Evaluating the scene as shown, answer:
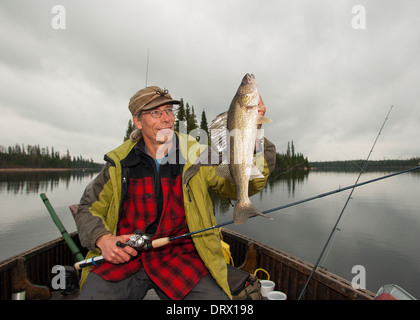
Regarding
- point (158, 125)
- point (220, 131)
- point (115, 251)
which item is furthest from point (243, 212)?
point (158, 125)

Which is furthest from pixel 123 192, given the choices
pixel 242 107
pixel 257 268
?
pixel 257 268

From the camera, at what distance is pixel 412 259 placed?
46.4 feet

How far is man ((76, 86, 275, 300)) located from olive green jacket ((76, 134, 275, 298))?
1 cm

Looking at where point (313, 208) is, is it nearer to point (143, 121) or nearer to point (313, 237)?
point (313, 237)

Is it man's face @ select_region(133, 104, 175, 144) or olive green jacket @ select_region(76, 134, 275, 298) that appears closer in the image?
olive green jacket @ select_region(76, 134, 275, 298)

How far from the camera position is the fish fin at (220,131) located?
295 centimetres

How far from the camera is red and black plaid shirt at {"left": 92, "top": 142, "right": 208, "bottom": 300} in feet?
10.7

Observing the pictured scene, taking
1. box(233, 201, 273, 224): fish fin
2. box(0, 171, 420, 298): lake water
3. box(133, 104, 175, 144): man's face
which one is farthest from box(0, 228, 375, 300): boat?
box(0, 171, 420, 298): lake water

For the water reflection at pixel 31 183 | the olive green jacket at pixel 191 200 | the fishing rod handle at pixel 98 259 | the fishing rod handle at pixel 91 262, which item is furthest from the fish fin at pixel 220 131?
the water reflection at pixel 31 183

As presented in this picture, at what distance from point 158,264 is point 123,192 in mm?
1156

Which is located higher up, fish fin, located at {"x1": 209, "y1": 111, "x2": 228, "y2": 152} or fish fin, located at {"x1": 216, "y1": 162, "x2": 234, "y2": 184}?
fish fin, located at {"x1": 209, "y1": 111, "x2": 228, "y2": 152}

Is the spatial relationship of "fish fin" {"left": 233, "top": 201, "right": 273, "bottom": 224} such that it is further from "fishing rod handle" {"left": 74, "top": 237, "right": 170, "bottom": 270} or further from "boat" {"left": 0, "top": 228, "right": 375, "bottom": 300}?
"boat" {"left": 0, "top": 228, "right": 375, "bottom": 300}

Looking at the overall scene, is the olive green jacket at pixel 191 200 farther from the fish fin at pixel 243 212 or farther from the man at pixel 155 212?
the fish fin at pixel 243 212

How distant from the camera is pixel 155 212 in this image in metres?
3.61
